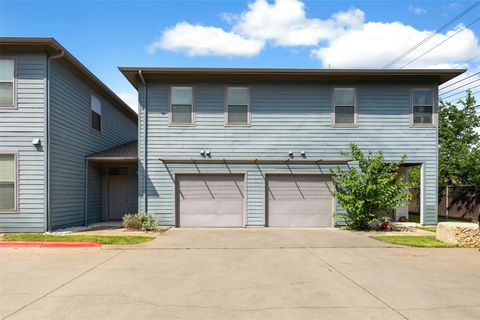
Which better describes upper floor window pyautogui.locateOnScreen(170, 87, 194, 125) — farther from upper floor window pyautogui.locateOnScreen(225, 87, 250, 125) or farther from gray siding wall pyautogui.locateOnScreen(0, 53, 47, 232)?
gray siding wall pyautogui.locateOnScreen(0, 53, 47, 232)

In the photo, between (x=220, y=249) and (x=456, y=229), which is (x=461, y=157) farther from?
(x=220, y=249)

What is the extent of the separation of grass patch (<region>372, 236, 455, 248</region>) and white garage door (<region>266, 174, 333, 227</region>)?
10.2 ft

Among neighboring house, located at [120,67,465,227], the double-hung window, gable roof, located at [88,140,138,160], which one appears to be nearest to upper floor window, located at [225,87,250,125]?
neighboring house, located at [120,67,465,227]

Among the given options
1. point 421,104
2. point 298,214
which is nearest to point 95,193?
point 298,214

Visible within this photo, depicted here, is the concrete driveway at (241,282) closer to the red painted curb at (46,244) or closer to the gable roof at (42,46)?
the red painted curb at (46,244)

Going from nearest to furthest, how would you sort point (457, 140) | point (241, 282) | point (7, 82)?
point (241, 282), point (7, 82), point (457, 140)

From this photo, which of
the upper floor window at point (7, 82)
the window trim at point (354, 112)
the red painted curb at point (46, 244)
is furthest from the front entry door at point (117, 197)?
the window trim at point (354, 112)

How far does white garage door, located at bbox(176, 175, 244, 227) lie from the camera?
1498 cm

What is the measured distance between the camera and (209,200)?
15047 mm

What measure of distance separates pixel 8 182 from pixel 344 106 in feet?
40.8

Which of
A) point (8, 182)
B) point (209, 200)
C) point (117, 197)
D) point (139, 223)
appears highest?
point (8, 182)

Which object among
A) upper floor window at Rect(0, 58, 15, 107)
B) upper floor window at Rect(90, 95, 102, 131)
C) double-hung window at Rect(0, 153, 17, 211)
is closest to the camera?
double-hung window at Rect(0, 153, 17, 211)

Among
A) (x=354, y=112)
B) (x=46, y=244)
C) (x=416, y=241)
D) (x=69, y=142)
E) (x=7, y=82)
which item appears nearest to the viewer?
(x=46, y=244)

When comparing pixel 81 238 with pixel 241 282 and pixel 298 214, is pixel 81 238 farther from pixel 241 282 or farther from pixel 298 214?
pixel 298 214
